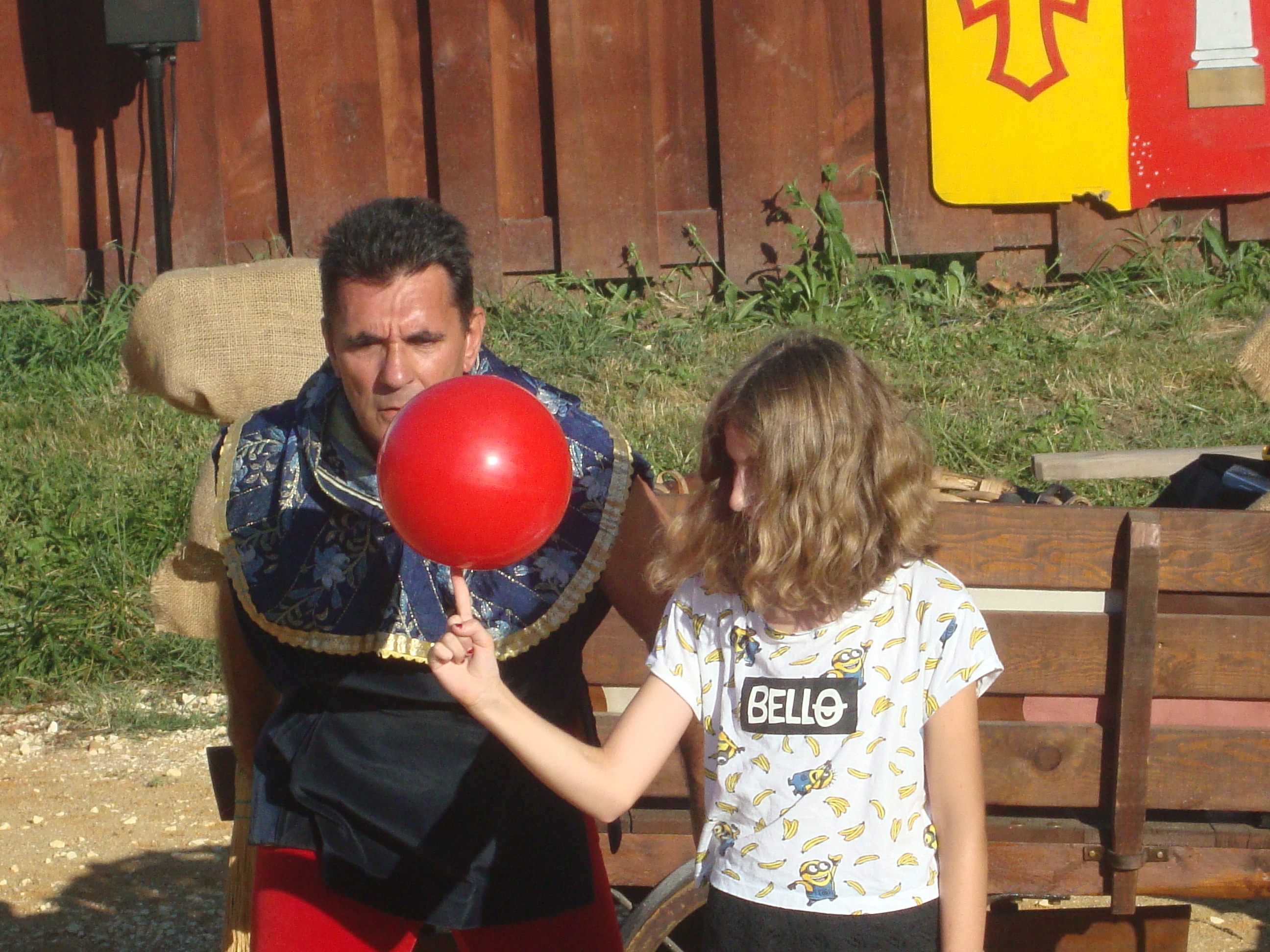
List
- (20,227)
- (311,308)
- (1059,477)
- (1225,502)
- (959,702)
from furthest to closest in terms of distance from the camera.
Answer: (20,227)
(1059,477)
(1225,502)
(311,308)
(959,702)

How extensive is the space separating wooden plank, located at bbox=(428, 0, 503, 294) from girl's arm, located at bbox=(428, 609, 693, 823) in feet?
17.0

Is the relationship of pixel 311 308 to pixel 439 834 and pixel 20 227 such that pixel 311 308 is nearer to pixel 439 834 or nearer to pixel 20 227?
pixel 439 834


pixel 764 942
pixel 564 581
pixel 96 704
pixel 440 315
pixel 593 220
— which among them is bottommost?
pixel 96 704

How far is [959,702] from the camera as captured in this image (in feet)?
6.07

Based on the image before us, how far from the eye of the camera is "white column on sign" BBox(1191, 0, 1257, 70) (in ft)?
21.6

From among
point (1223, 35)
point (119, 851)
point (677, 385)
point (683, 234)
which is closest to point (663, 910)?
point (119, 851)

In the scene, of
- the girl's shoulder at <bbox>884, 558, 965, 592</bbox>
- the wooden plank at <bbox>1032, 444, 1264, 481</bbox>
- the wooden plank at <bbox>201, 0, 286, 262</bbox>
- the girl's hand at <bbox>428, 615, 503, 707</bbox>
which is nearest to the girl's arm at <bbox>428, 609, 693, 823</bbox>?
the girl's hand at <bbox>428, 615, 503, 707</bbox>

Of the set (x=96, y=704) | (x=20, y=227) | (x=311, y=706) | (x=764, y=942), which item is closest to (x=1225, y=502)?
(x=764, y=942)

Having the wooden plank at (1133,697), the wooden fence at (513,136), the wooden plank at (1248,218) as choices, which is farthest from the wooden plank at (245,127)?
the wooden plank at (1133,697)

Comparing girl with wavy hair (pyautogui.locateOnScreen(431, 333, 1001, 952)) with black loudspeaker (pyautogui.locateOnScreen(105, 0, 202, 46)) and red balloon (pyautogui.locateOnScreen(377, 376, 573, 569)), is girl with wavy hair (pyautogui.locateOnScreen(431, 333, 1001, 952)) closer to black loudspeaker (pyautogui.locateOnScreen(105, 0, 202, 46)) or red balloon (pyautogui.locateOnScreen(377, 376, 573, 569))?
red balloon (pyautogui.locateOnScreen(377, 376, 573, 569))

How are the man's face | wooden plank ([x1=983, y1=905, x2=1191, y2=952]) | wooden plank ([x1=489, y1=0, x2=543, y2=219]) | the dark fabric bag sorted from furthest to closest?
wooden plank ([x1=489, y1=0, x2=543, y2=219]) < the dark fabric bag < wooden plank ([x1=983, y1=905, x2=1191, y2=952]) < the man's face

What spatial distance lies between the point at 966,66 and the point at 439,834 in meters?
5.53

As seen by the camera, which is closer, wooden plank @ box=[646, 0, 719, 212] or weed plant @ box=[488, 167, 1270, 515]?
weed plant @ box=[488, 167, 1270, 515]

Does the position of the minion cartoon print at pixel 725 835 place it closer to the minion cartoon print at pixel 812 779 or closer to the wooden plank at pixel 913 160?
the minion cartoon print at pixel 812 779
